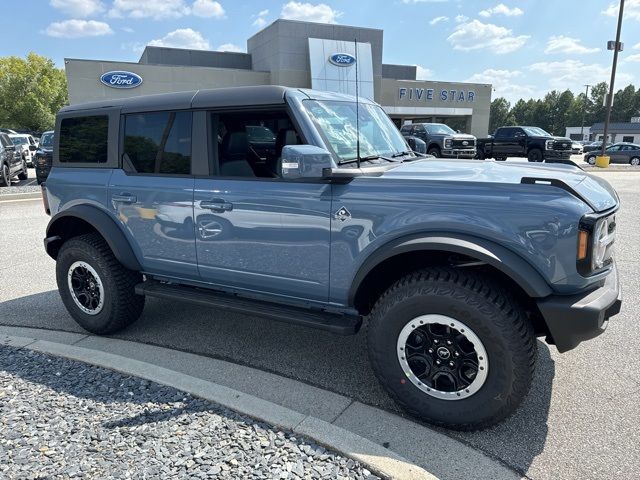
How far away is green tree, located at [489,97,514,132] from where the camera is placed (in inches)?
5086

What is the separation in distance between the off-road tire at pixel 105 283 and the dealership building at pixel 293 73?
76.0 ft

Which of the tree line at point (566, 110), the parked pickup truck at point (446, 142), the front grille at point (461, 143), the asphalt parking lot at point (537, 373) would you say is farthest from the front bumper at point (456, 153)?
the tree line at point (566, 110)

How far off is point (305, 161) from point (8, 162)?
50.5 feet

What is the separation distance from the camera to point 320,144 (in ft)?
10.3

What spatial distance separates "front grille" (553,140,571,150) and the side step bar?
65.5 ft

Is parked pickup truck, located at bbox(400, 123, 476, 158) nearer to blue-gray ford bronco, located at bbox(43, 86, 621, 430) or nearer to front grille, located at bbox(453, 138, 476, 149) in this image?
front grille, located at bbox(453, 138, 476, 149)

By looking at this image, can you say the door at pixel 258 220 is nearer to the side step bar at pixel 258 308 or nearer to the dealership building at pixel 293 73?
the side step bar at pixel 258 308

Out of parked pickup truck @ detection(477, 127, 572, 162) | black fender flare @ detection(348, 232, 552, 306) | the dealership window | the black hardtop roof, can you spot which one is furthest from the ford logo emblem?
black fender flare @ detection(348, 232, 552, 306)

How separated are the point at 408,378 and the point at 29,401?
2.40 m

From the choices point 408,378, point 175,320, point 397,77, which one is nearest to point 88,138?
point 175,320

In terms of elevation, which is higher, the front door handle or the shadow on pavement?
the front door handle

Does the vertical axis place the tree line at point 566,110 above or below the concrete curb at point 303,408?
above

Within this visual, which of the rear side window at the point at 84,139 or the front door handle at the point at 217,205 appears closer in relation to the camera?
the front door handle at the point at 217,205

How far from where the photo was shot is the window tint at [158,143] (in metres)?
3.66
